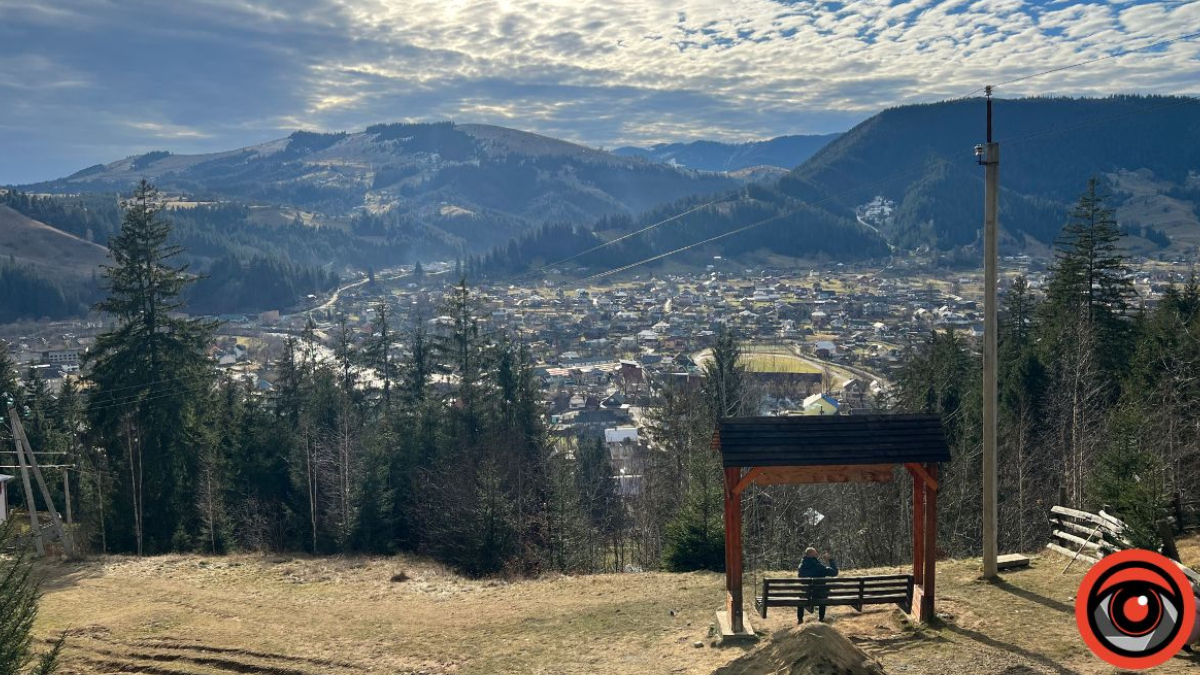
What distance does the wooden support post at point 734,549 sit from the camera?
13.2 metres

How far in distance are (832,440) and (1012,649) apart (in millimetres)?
3823

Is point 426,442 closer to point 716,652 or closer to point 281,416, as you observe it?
point 281,416

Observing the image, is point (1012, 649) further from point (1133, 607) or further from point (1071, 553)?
point (1071, 553)

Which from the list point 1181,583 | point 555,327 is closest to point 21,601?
point 1181,583

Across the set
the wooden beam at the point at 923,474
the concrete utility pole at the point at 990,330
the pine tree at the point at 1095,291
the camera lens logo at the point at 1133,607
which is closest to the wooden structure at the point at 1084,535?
the concrete utility pole at the point at 990,330

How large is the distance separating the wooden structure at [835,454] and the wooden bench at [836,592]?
25 centimetres

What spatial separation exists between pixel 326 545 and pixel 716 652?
66.6 feet

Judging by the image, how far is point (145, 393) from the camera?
28.7 m

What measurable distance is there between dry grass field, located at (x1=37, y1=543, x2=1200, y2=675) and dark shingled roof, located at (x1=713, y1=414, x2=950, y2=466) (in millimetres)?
2812

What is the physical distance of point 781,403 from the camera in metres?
62.4

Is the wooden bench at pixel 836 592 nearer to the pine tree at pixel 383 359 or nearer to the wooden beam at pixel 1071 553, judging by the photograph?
the wooden beam at pixel 1071 553

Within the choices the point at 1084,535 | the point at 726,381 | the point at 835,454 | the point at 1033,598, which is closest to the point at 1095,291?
the point at 726,381

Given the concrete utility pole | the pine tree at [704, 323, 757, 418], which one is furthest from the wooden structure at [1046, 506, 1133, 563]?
the pine tree at [704, 323, 757, 418]

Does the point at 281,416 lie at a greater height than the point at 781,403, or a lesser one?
greater
